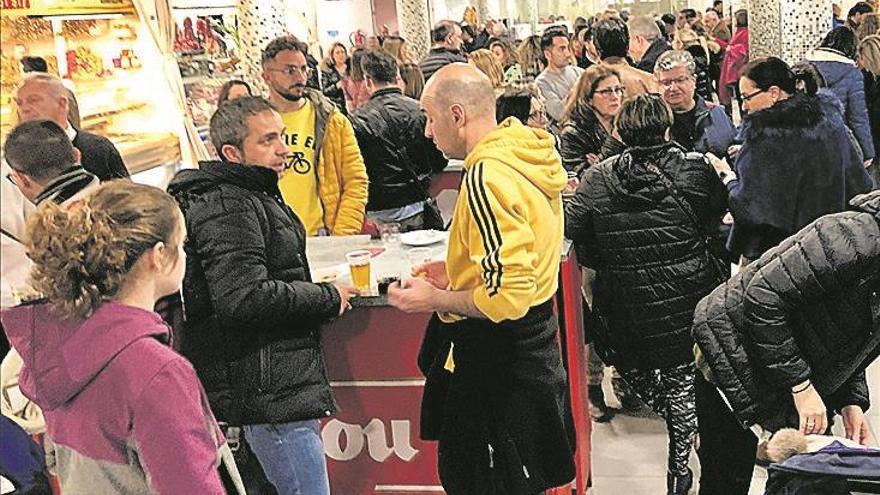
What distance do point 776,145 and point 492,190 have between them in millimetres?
1957

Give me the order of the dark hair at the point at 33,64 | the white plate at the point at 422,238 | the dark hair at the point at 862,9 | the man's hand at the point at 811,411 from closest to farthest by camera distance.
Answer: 1. the man's hand at the point at 811,411
2. the white plate at the point at 422,238
3. the dark hair at the point at 33,64
4. the dark hair at the point at 862,9

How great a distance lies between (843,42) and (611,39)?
6.17 feet

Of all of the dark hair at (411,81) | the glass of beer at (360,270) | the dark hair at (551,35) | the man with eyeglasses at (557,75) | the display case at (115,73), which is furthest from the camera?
the dark hair at (551,35)

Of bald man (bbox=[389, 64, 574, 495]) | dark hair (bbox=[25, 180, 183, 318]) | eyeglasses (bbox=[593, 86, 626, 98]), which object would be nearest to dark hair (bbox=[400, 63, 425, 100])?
eyeglasses (bbox=[593, 86, 626, 98])

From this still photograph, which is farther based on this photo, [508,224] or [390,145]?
[390,145]

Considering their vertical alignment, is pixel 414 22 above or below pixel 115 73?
above

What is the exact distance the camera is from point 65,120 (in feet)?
11.8

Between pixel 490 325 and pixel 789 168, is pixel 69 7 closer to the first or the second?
pixel 789 168

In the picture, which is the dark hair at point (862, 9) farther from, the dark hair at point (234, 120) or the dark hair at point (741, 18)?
the dark hair at point (234, 120)

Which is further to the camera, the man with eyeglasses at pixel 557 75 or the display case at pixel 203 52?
the man with eyeglasses at pixel 557 75

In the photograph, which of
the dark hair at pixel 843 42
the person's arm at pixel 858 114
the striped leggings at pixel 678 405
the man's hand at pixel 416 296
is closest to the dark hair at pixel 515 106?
the striped leggings at pixel 678 405

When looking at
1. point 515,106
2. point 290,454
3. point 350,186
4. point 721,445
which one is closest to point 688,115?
point 515,106

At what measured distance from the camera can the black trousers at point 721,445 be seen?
2894 millimetres

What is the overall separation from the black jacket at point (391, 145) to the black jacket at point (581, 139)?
838 mm
